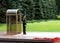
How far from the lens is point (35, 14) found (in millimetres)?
39750

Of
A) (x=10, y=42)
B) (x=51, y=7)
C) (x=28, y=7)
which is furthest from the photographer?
(x=51, y=7)

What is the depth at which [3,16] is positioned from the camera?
33.0 meters

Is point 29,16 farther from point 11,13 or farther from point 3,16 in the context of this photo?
point 11,13

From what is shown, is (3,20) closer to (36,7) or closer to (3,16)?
(3,16)

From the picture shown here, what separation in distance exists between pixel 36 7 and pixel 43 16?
A: 5.97 feet

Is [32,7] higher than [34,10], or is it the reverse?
[32,7]

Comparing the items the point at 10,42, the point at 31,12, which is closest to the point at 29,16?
the point at 31,12

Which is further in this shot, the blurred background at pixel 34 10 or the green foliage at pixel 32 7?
the green foliage at pixel 32 7

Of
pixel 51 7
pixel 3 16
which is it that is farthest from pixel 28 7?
pixel 51 7

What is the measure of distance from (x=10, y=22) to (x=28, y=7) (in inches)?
601

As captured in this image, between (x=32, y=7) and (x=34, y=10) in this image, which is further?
(x=34, y=10)

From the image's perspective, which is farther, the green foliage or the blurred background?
the green foliage

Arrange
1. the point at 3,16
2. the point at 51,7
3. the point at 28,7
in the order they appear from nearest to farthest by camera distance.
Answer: the point at 3,16 → the point at 28,7 → the point at 51,7

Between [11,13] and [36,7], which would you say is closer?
[11,13]
